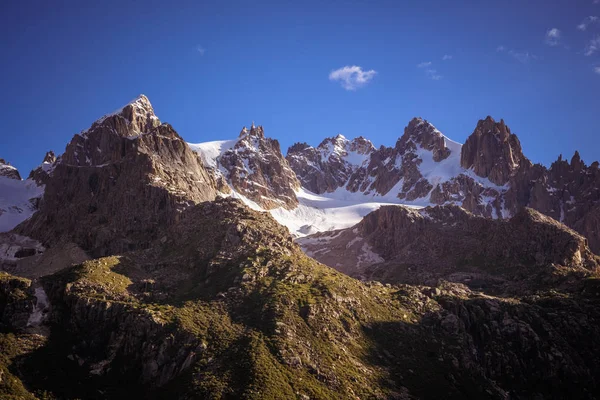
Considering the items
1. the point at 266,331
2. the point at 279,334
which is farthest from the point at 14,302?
the point at 279,334

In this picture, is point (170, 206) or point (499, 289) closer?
point (499, 289)

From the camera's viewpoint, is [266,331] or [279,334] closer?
[279,334]

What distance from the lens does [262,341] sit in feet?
366

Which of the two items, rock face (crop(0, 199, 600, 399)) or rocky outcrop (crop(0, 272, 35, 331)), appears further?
rocky outcrop (crop(0, 272, 35, 331))

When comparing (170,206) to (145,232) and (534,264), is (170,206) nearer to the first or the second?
(145,232)

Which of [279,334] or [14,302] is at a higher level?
[14,302]

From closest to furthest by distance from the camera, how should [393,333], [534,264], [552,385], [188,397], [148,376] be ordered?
[188,397]
[148,376]
[552,385]
[393,333]
[534,264]

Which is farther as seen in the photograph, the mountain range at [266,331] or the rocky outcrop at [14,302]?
the rocky outcrop at [14,302]

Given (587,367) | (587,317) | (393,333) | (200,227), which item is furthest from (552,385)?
(200,227)

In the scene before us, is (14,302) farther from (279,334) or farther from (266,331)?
(279,334)

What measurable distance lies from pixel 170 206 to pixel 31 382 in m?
99.8

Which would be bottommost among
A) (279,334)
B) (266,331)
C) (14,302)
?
(279,334)

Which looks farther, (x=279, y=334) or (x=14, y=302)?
(x=14, y=302)

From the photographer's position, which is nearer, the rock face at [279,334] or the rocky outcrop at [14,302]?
the rock face at [279,334]
